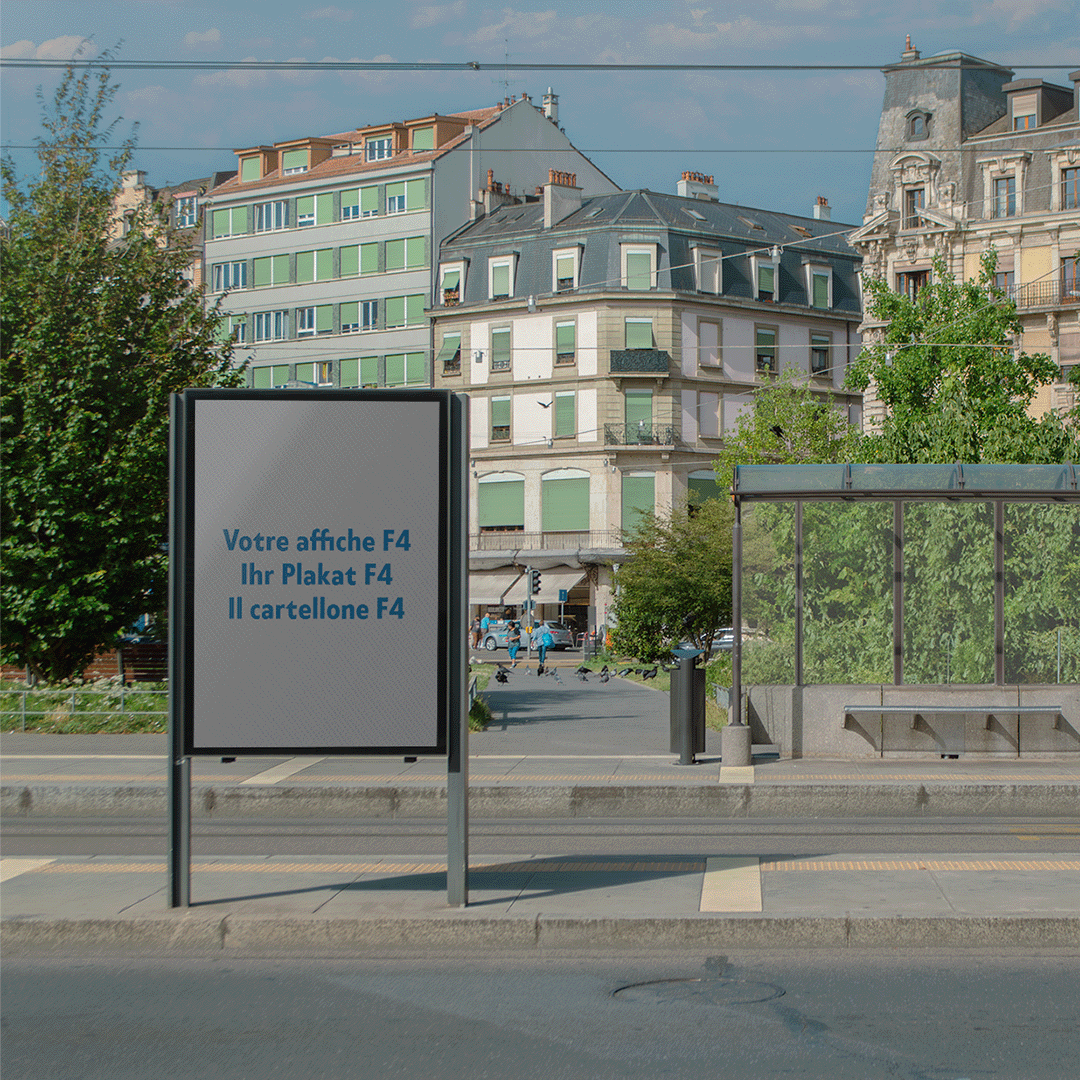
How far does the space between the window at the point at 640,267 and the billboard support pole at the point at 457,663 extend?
51422 mm

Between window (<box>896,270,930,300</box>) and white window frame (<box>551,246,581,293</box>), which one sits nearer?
window (<box>896,270,930,300</box>)

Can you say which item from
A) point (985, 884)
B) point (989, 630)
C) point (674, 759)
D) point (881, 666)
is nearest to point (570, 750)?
point (674, 759)

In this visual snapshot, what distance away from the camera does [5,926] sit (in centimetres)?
744

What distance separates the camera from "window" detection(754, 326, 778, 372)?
60.4 metres

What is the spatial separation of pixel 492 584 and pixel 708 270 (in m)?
16.5

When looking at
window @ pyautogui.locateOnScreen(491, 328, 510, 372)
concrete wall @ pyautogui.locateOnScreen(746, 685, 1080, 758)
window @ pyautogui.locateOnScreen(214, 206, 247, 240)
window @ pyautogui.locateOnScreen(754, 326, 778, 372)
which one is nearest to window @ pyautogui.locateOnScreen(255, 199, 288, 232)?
window @ pyautogui.locateOnScreen(214, 206, 247, 240)

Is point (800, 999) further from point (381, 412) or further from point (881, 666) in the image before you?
point (881, 666)

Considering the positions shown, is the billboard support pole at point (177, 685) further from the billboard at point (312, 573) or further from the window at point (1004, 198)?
the window at point (1004, 198)

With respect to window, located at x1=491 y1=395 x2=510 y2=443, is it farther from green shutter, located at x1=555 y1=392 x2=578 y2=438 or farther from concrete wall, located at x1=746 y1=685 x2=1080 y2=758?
concrete wall, located at x1=746 y1=685 x2=1080 y2=758

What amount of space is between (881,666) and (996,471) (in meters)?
2.43

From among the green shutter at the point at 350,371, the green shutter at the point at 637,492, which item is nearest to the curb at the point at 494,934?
the green shutter at the point at 637,492

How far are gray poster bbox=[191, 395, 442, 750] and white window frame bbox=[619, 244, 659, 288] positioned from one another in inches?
2028

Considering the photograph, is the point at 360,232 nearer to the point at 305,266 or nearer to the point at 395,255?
the point at 395,255

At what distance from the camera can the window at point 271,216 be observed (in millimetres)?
65750
